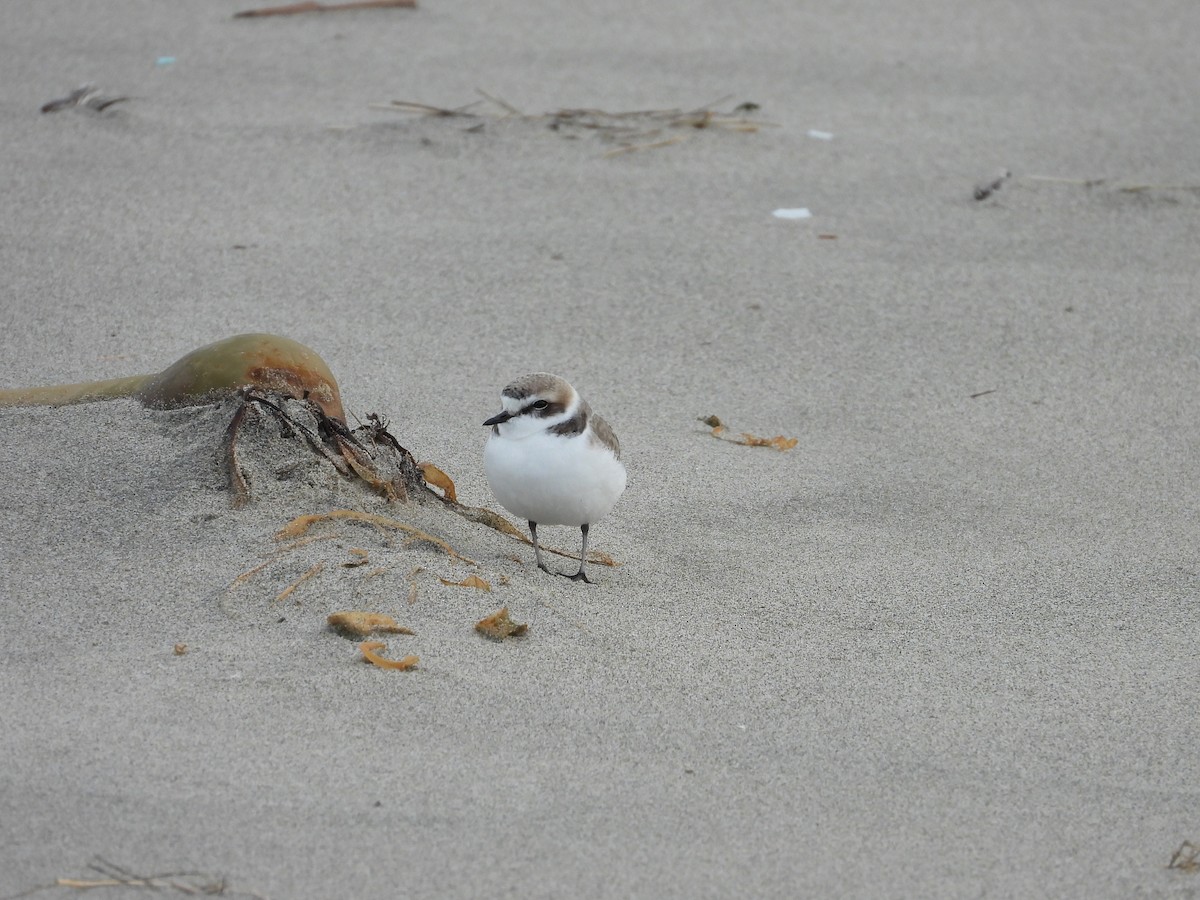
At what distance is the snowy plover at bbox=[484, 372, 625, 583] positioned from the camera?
349 cm

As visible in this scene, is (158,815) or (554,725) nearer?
(158,815)

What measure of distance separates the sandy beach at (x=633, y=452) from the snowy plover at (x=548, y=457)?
0.20 meters

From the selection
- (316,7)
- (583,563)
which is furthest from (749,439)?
(316,7)

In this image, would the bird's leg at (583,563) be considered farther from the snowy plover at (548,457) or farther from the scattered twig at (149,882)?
the scattered twig at (149,882)

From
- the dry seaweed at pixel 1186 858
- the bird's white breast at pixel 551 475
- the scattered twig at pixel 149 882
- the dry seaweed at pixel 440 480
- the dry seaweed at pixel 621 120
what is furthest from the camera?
the dry seaweed at pixel 621 120

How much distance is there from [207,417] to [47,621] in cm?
78

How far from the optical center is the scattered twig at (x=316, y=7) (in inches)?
281

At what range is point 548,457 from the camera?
137 inches

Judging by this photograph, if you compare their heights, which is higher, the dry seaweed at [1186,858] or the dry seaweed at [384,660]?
the dry seaweed at [384,660]

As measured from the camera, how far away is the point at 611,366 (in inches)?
194

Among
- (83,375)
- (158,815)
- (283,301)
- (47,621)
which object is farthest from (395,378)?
(158,815)

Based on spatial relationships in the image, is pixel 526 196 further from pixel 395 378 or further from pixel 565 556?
pixel 565 556

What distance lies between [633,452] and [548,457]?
3.23 feet

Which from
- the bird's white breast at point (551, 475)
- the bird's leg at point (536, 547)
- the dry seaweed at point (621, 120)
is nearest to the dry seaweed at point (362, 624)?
the bird's white breast at point (551, 475)
